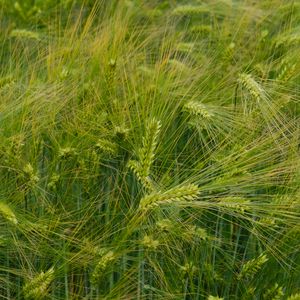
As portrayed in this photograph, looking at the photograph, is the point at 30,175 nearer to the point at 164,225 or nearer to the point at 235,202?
the point at 164,225

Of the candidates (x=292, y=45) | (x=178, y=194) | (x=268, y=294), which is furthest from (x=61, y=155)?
(x=292, y=45)

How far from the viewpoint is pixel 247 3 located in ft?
8.78

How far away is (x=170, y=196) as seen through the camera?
1545 millimetres

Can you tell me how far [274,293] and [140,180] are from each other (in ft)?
1.48

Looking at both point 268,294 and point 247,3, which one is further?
point 247,3

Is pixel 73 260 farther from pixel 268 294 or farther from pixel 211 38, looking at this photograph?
pixel 211 38

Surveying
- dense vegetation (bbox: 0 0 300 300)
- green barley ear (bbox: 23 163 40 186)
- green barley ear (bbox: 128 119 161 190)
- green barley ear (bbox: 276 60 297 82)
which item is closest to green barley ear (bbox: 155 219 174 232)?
dense vegetation (bbox: 0 0 300 300)

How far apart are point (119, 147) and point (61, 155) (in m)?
0.16

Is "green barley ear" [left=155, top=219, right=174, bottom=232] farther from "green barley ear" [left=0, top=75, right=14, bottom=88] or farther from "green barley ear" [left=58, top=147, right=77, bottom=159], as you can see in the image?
"green barley ear" [left=0, top=75, right=14, bottom=88]

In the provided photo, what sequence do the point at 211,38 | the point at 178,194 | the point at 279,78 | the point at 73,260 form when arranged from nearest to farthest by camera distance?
1. the point at 178,194
2. the point at 73,260
3. the point at 279,78
4. the point at 211,38

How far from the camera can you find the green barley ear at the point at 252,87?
185 cm

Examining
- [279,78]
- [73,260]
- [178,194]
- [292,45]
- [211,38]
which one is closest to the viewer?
[178,194]

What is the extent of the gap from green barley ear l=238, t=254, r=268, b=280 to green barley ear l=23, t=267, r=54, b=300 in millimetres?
477

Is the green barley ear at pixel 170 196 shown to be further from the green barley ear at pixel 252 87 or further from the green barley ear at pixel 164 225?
the green barley ear at pixel 252 87
